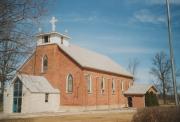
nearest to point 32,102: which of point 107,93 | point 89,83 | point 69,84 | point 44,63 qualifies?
point 69,84

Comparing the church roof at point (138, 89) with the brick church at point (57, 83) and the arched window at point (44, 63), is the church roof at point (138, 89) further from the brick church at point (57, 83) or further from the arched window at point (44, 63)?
the arched window at point (44, 63)

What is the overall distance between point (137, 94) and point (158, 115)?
1517 inches

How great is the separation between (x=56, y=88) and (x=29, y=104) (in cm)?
663

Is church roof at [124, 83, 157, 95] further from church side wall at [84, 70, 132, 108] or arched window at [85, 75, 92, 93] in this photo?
arched window at [85, 75, 92, 93]

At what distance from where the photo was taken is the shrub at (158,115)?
1574 centimetres

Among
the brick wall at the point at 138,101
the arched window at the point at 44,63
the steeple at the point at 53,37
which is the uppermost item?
the steeple at the point at 53,37

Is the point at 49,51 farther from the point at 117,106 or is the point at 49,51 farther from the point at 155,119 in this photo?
the point at 155,119

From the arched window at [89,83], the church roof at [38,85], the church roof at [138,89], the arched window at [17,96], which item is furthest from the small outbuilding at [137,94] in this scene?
the arched window at [17,96]

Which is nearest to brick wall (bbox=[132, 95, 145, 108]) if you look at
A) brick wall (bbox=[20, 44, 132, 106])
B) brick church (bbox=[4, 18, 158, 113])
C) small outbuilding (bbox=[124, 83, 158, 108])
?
small outbuilding (bbox=[124, 83, 158, 108])

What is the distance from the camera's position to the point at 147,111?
55.2ft

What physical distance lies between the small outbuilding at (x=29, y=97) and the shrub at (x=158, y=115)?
70.9 ft

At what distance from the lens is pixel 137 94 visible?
5431 centimetres

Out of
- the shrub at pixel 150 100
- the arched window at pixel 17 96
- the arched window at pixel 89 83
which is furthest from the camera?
the shrub at pixel 150 100

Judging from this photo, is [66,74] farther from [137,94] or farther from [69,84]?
[137,94]
